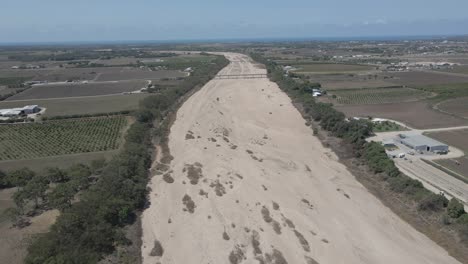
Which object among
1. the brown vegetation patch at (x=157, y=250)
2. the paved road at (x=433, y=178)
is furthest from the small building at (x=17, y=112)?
the paved road at (x=433, y=178)

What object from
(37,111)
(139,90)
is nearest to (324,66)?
(139,90)

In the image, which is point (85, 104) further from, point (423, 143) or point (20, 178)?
point (423, 143)

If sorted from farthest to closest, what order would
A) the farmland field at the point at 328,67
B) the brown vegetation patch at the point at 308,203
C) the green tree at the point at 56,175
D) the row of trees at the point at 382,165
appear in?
the farmland field at the point at 328,67, the green tree at the point at 56,175, the brown vegetation patch at the point at 308,203, the row of trees at the point at 382,165

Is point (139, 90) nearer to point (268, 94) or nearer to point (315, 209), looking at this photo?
point (268, 94)

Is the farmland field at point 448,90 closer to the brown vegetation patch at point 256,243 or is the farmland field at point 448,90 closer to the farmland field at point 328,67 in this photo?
the farmland field at point 328,67

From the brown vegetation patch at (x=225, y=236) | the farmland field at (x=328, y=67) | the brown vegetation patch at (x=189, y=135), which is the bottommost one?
the brown vegetation patch at (x=225, y=236)

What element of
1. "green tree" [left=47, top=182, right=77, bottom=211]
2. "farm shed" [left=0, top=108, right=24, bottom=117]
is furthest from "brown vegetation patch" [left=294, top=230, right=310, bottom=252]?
"farm shed" [left=0, top=108, right=24, bottom=117]
